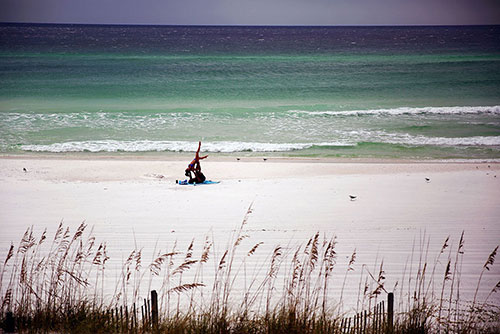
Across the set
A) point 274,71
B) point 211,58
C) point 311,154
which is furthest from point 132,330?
point 211,58

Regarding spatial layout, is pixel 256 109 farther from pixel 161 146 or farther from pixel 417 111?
pixel 161 146

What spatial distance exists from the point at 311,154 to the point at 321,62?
1436 inches

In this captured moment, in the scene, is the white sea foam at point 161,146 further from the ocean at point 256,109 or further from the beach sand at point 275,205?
the beach sand at point 275,205

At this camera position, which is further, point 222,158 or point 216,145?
point 216,145

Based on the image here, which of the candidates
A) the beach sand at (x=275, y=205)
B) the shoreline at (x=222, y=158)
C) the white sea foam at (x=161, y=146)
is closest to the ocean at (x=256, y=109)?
the white sea foam at (x=161, y=146)

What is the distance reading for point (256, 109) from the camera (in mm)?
25703

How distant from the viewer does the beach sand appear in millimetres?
7223

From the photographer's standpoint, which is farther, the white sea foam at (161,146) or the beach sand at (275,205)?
the white sea foam at (161,146)

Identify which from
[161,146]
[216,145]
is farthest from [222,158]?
[161,146]

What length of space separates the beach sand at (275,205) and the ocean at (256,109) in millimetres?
3082

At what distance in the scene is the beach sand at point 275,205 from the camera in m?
7.22

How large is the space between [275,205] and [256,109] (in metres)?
16.6

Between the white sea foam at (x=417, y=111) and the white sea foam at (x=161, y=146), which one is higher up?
the white sea foam at (x=417, y=111)

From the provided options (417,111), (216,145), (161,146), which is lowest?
(161,146)
